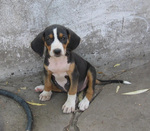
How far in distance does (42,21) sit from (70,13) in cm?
47

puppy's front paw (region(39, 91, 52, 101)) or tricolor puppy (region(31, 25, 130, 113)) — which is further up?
tricolor puppy (region(31, 25, 130, 113))

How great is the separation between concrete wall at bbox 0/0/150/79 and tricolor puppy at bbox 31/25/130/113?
1.74 ft

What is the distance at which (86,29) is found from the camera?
3709 mm

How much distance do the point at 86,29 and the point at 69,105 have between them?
4.39 feet

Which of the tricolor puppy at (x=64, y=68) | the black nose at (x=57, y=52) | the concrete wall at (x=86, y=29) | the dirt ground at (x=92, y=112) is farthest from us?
the concrete wall at (x=86, y=29)

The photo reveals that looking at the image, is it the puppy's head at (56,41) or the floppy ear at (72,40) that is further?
the floppy ear at (72,40)

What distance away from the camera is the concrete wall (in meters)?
3.37

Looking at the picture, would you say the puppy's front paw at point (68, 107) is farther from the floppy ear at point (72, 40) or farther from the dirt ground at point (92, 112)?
the floppy ear at point (72, 40)

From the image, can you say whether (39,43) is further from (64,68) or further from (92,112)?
(92,112)

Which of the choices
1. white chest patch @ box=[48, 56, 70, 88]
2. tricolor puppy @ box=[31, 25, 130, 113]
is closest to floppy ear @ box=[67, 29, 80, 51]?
tricolor puppy @ box=[31, 25, 130, 113]

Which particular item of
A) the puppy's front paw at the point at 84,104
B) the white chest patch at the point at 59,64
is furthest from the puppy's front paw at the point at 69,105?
the white chest patch at the point at 59,64

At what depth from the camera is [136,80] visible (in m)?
3.79

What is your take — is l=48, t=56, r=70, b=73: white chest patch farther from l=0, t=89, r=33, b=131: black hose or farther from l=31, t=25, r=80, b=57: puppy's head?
l=0, t=89, r=33, b=131: black hose

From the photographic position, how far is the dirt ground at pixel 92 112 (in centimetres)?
294
